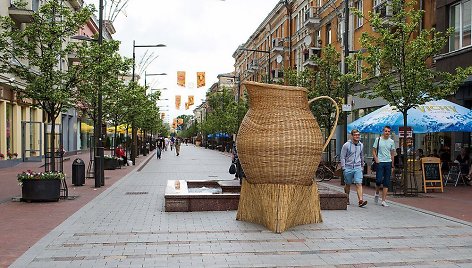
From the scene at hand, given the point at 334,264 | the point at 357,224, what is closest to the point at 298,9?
the point at 357,224

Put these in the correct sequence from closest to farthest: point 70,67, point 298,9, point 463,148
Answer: point 70,67
point 463,148
point 298,9

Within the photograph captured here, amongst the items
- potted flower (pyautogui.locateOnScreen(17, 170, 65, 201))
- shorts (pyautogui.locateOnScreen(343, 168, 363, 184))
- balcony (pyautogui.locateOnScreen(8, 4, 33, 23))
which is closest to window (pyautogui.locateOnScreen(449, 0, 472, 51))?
shorts (pyautogui.locateOnScreen(343, 168, 363, 184))

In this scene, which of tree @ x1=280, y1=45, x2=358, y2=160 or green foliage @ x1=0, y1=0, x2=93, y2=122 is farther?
tree @ x1=280, y1=45, x2=358, y2=160

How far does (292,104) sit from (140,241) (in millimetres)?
3416

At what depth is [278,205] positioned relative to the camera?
8852 millimetres

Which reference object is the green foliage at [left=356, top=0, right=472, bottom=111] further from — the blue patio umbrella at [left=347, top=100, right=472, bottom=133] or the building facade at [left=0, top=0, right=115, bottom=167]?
the building facade at [left=0, top=0, right=115, bottom=167]

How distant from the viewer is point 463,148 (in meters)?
20.4

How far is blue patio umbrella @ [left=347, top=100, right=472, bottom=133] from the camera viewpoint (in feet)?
55.7

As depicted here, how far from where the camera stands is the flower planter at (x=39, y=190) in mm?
12852

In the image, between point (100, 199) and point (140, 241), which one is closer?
point (140, 241)

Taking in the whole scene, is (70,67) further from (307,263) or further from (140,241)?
(307,263)

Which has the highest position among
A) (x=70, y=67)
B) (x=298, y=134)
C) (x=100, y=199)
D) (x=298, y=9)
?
(x=298, y=9)

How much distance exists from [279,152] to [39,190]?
6.91 meters

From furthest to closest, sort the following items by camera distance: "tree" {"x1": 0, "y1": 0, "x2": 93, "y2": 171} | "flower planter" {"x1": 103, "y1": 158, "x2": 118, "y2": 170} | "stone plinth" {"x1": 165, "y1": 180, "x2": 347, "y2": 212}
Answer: "flower planter" {"x1": 103, "y1": 158, "x2": 118, "y2": 170} < "tree" {"x1": 0, "y1": 0, "x2": 93, "y2": 171} < "stone plinth" {"x1": 165, "y1": 180, "x2": 347, "y2": 212}
